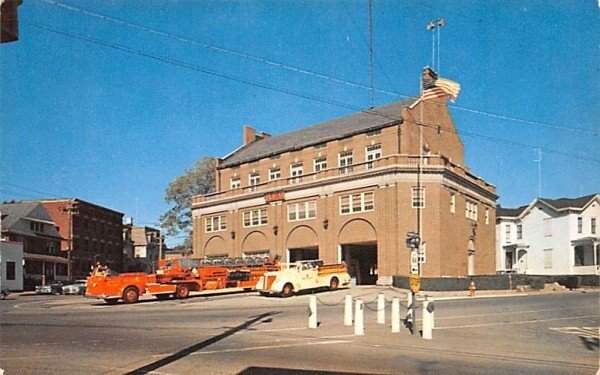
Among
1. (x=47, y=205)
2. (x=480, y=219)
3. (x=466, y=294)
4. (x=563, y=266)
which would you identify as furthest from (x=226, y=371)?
(x=47, y=205)

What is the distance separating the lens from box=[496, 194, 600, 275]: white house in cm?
5582

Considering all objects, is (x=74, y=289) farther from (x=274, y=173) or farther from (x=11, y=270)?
(x=274, y=173)

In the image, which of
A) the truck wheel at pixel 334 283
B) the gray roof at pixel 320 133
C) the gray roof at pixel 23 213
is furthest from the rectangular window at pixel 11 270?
the truck wheel at pixel 334 283

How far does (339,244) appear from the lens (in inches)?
1818

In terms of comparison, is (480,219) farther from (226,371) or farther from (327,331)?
(226,371)

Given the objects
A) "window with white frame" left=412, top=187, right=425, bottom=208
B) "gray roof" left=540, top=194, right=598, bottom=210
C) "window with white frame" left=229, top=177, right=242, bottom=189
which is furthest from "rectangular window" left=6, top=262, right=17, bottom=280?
"gray roof" left=540, top=194, right=598, bottom=210

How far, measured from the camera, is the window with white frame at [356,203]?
44828 millimetres

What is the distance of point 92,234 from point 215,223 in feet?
44.2

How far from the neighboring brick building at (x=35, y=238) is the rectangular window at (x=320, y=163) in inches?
1176

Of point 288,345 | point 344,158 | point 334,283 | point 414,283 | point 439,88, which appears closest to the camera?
point 288,345

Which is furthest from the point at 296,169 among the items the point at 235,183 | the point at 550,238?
the point at 550,238

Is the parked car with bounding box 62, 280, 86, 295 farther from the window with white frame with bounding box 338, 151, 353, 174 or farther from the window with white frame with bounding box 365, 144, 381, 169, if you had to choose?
the window with white frame with bounding box 365, 144, 381, 169

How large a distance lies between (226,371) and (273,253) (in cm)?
4088

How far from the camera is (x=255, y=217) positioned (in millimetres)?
53625
